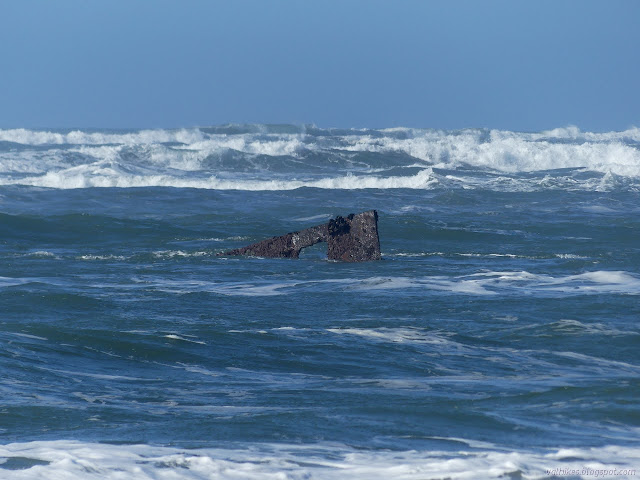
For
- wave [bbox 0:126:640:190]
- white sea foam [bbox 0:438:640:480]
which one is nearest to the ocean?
white sea foam [bbox 0:438:640:480]

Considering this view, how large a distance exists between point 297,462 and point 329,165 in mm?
41013

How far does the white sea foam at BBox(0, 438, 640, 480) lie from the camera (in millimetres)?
5398

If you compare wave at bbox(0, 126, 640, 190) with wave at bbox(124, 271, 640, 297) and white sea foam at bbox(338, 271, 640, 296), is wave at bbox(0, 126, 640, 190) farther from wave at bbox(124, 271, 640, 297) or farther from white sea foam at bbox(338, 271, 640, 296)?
wave at bbox(124, 271, 640, 297)

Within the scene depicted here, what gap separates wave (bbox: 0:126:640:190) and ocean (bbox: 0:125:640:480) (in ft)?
38.7

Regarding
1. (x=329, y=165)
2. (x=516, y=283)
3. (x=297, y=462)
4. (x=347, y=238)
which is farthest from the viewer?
(x=329, y=165)

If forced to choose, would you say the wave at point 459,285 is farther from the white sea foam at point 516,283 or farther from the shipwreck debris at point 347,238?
the shipwreck debris at point 347,238

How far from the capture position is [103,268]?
14773 mm

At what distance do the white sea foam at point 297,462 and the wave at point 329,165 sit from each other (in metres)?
26.7

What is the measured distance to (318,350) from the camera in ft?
30.5

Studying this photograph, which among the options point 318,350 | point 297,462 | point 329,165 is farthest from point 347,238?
point 329,165

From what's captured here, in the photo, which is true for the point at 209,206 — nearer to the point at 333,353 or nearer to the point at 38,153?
the point at 333,353

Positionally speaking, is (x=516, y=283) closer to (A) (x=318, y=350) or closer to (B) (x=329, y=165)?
(A) (x=318, y=350)

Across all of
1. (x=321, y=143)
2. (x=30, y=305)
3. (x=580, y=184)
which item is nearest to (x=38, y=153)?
(x=321, y=143)

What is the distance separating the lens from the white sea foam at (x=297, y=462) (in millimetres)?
5398
